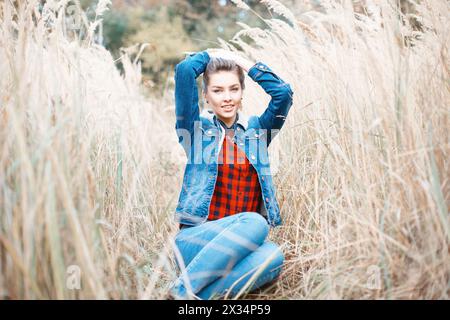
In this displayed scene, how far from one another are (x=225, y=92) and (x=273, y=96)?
20cm

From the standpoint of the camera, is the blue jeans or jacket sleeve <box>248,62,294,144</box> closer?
the blue jeans

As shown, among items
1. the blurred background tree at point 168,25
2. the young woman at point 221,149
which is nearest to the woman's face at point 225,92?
the young woman at point 221,149

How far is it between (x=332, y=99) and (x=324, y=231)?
1.75 ft

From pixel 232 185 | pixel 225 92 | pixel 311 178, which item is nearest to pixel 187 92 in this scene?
pixel 225 92

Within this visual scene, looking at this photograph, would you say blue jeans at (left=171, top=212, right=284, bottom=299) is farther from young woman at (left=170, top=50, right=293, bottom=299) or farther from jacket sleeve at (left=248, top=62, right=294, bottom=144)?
jacket sleeve at (left=248, top=62, right=294, bottom=144)

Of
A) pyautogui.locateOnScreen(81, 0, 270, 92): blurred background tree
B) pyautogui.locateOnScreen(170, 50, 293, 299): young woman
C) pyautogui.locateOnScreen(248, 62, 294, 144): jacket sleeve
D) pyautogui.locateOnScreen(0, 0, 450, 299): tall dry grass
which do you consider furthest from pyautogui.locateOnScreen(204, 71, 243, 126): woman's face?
pyautogui.locateOnScreen(81, 0, 270, 92): blurred background tree

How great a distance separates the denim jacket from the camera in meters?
1.53

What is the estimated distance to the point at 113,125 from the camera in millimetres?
1996

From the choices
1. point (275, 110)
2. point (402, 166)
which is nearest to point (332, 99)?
point (275, 110)

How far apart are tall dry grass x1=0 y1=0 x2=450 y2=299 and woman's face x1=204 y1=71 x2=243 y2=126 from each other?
0.36 metres

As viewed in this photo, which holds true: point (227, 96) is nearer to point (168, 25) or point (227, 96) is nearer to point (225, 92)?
point (225, 92)

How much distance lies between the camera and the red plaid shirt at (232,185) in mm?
1575

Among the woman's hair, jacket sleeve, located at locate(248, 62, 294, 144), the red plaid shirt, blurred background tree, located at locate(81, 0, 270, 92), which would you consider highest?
blurred background tree, located at locate(81, 0, 270, 92)

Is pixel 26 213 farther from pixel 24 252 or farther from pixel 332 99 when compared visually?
pixel 332 99
